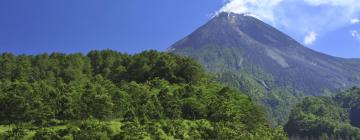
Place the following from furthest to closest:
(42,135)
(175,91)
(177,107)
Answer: (175,91), (177,107), (42,135)

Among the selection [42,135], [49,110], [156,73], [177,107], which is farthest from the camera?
[156,73]

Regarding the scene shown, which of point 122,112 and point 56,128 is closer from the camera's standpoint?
point 56,128

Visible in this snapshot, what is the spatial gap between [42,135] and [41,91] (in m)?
16.9

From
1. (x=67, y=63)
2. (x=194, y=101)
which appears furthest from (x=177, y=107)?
(x=67, y=63)

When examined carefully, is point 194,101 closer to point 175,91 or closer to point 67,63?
point 175,91

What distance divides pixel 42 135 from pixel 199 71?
171 feet

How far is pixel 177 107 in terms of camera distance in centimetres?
7044

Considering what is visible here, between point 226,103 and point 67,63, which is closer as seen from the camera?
point 226,103

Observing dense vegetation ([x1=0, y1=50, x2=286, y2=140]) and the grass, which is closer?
the grass

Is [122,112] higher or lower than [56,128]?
higher

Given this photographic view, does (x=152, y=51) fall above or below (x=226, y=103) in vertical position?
above

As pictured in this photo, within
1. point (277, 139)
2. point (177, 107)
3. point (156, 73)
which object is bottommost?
point (277, 139)

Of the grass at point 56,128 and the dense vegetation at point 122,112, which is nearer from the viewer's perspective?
the grass at point 56,128

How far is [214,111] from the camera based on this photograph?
234 ft
